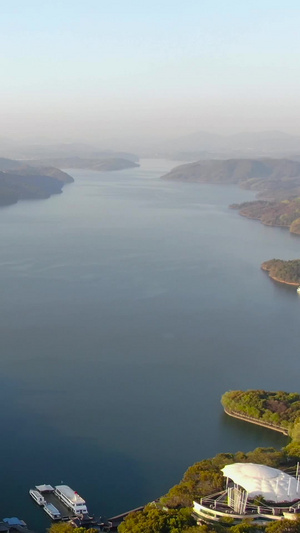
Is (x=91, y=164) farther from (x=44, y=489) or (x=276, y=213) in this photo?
(x=44, y=489)

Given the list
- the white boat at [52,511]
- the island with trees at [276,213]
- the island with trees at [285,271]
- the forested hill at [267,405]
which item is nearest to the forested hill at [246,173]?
the island with trees at [276,213]

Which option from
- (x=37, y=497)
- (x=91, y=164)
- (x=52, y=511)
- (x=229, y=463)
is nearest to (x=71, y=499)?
(x=52, y=511)

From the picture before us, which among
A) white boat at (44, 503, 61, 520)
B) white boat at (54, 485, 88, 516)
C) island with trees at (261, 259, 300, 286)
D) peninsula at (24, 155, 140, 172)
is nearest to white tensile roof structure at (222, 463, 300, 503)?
white boat at (54, 485, 88, 516)

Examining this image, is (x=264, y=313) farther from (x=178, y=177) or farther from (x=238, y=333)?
(x=178, y=177)

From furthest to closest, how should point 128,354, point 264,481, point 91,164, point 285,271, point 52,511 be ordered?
point 91,164, point 285,271, point 128,354, point 52,511, point 264,481

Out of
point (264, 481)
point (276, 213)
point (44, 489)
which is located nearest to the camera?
point (264, 481)

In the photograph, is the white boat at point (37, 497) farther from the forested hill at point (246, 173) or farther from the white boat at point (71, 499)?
the forested hill at point (246, 173)

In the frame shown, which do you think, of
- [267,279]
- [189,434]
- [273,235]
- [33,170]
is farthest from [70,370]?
[33,170]
